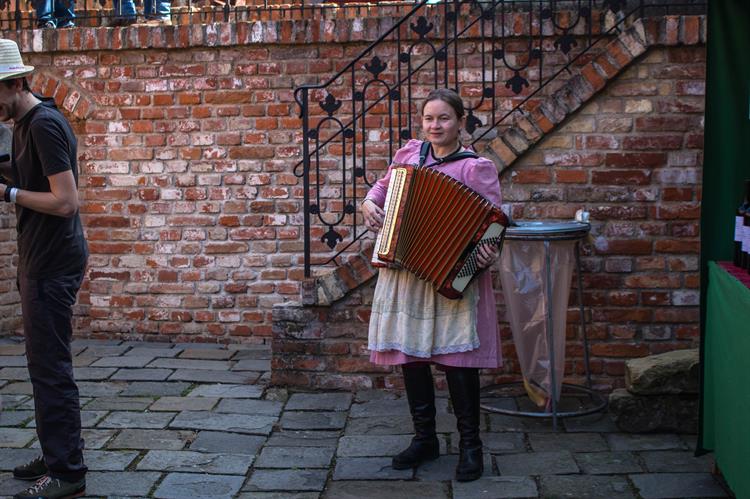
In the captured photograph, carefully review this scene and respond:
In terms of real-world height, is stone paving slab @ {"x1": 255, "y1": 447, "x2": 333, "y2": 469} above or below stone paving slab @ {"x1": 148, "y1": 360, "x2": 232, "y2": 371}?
below

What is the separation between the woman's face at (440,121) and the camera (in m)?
4.32

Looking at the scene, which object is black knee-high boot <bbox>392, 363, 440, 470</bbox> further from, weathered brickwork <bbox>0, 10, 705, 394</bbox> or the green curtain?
weathered brickwork <bbox>0, 10, 705, 394</bbox>

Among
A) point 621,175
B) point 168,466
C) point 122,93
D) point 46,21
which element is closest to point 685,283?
point 621,175

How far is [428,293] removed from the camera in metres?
4.37

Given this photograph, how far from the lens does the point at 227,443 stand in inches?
192

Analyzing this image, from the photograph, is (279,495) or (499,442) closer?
(279,495)

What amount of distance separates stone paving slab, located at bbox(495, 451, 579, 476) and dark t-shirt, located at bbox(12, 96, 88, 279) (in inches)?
81.0

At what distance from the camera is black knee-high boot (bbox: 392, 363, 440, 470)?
177 inches

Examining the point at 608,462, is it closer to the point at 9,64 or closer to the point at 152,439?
the point at 152,439

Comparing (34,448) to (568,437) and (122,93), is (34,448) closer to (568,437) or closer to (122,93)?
(568,437)

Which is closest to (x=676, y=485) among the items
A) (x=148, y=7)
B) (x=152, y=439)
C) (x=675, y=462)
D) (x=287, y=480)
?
(x=675, y=462)

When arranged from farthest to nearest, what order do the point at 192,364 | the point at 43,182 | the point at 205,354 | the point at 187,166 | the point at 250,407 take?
the point at 187,166 < the point at 205,354 < the point at 192,364 < the point at 250,407 < the point at 43,182

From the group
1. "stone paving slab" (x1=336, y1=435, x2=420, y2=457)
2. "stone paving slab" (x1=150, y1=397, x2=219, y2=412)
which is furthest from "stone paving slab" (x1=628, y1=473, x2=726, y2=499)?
"stone paving slab" (x1=150, y1=397, x2=219, y2=412)

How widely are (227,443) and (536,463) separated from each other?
1.48 metres
